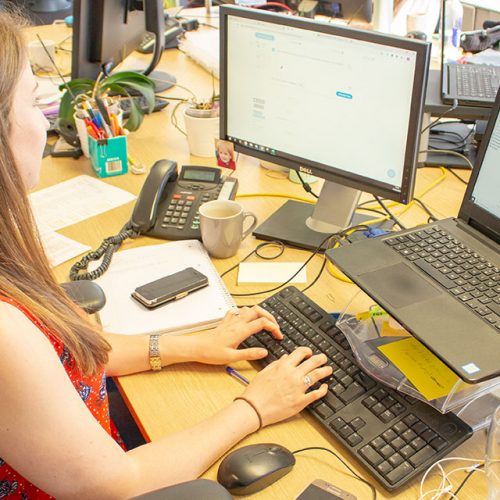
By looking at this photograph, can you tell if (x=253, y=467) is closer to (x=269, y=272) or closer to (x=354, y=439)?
(x=354, y=439)

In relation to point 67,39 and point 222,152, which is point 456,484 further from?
point 67,39

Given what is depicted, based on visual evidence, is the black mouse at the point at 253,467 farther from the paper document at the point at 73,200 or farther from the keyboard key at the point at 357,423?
the paper document at the point at 73,200

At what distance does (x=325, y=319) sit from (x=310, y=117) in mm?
439

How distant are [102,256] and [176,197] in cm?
25

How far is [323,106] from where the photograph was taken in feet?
4.13

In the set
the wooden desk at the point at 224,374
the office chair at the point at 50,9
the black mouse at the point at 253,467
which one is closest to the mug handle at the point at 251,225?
the wooden desk at the point at 224,374

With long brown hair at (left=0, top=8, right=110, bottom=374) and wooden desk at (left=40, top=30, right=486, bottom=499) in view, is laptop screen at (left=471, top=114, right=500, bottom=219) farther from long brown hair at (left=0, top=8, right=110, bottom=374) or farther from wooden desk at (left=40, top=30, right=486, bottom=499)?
long brown hair at (left=0, top=8, right=110, bottom=374)

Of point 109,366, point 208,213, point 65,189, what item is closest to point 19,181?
point 109,366

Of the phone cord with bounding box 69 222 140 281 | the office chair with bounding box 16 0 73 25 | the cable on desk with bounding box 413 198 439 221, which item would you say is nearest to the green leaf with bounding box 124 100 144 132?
the phone cord with bounding box 69 222 140 281

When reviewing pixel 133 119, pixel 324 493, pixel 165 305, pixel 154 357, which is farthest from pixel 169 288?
pixel 133 119

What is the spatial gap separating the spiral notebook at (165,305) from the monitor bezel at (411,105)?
0.28 metres

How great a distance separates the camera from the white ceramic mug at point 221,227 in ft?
4.18

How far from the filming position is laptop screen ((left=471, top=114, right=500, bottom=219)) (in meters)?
1.07

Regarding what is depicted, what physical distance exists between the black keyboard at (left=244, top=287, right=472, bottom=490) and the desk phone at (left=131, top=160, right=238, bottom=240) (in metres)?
0.41
